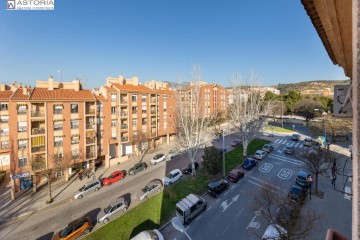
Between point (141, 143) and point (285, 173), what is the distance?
906 inches

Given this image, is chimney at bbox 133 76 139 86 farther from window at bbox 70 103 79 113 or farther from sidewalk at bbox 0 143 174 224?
sidewalk at bbox 0 143 174 224

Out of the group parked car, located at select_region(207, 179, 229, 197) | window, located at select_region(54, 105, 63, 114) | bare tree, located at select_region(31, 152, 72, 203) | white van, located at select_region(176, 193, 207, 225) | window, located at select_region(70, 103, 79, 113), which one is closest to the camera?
white van, located at select_region(176, 193, 207, 225)

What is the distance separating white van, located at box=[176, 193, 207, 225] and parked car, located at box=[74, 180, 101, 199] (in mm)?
11977

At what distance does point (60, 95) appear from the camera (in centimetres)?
2644

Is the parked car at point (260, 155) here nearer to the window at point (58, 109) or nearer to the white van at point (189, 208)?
the white van at point (189, 208)

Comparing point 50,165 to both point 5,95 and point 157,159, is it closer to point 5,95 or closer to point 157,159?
point 5,95

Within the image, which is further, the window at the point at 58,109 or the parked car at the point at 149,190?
the window at the point at 58,109

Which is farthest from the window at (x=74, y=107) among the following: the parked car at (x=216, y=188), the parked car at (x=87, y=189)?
the parked car at (x=216, y=188)

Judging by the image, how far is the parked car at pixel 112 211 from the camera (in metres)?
17.0

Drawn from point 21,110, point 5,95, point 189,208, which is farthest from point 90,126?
point 189,208

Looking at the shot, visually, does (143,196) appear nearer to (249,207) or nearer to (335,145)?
(249,207)

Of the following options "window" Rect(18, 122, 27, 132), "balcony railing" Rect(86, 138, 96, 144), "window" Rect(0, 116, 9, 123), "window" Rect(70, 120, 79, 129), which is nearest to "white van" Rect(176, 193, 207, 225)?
"balcony railing" Rect(86, 138, 96, 144)

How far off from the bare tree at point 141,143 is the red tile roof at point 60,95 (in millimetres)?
9678

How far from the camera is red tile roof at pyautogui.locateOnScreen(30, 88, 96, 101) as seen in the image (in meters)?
24.7
